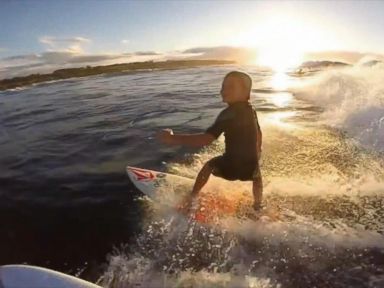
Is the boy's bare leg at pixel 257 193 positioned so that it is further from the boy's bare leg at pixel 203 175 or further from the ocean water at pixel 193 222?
the boy's bare leg at pixel 203 175

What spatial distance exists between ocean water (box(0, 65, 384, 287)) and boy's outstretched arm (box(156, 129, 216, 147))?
4.69 feet

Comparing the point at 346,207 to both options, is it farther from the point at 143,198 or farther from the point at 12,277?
the point at 12,277

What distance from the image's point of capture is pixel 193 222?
6383 mm

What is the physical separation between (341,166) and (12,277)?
23.4 feet

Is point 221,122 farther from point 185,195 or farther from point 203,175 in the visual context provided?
point 185,195

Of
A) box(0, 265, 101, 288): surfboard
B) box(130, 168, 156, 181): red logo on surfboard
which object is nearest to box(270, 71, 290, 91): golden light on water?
box(130, 168, 156, 181): red logo on surfboard

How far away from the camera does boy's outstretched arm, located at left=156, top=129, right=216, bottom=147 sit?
17.7 feet

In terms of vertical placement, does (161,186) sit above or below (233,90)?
below

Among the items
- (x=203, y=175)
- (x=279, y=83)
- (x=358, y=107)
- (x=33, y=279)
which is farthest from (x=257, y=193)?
(x=279, y=83)

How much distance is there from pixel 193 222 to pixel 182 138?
154cm

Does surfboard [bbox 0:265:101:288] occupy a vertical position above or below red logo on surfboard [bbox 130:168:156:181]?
above

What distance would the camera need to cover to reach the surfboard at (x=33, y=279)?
14.0 feet

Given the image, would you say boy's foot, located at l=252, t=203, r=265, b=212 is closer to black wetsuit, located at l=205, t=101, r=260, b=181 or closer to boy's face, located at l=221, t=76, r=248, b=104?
black wetsuit, located at l=205, t=101, r=260, b=181

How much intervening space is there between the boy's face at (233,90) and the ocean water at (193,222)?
188cm
